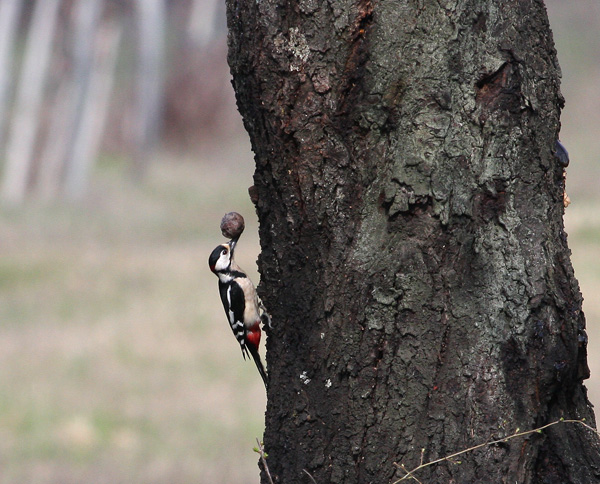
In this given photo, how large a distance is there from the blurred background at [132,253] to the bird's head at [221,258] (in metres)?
2.47

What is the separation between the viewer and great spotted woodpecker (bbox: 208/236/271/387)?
4453mm

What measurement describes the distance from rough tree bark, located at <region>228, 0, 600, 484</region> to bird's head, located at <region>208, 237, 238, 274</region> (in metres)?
1.73

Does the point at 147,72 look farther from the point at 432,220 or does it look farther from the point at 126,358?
the point at 432,220

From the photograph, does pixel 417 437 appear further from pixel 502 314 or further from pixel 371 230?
pixel 371 230

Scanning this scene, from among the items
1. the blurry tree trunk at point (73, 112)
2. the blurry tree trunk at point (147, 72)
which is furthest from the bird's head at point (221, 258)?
the blurry tree trunk at point (147, 72)

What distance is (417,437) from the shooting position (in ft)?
8.90

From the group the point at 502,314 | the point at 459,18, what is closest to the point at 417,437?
the point at 502,314

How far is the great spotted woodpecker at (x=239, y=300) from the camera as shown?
14.6ft

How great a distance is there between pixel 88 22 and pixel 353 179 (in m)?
23.0

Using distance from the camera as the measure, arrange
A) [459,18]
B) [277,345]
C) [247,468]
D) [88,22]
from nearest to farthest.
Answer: [459,18], [277,345], [247,468], [88,22]

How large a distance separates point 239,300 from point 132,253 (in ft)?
46.0

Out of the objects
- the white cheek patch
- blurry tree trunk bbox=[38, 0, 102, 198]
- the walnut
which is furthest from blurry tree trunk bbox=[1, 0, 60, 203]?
the walnut

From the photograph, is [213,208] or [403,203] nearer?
[403,203]

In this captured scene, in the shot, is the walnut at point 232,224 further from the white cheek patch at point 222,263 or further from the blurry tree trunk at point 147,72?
the blurry tree trunk at point 147,72
